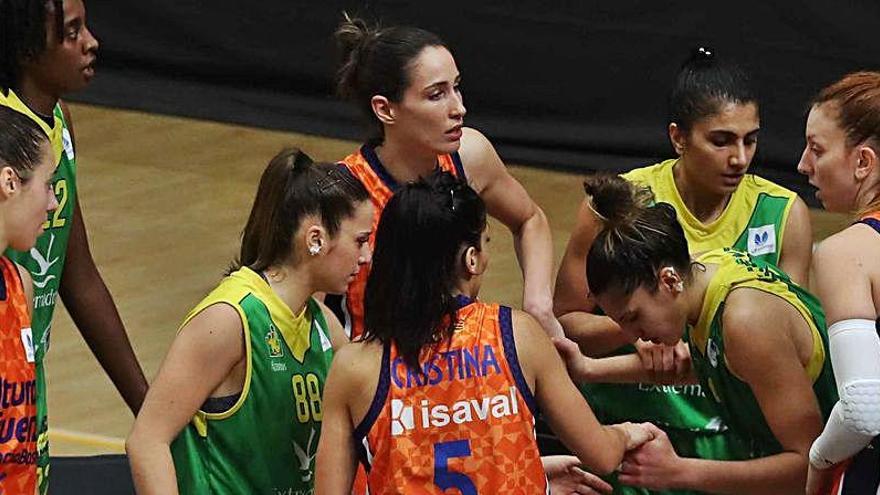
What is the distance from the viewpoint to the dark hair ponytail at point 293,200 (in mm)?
2904

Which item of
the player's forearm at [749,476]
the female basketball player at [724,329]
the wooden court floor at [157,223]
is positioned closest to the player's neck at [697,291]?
the female basketball player at [724,329]

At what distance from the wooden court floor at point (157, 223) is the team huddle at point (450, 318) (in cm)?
144

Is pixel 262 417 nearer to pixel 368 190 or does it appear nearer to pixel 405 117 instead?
pixel 368 190

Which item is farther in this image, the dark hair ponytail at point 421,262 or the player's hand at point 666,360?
the player's hand at point 666,360

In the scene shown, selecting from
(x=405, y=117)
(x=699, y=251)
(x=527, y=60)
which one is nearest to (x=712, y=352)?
(x=699, y=251)

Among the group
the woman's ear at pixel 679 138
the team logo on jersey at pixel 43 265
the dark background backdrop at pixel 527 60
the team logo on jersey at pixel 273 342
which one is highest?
the dark background backdrop at pixel 527 60

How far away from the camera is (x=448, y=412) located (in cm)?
257

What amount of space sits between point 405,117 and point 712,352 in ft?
2.86

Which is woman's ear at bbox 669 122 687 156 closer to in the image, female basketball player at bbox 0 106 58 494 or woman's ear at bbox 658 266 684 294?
woman's ear at bbox 658 266 684 294

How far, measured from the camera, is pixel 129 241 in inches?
247

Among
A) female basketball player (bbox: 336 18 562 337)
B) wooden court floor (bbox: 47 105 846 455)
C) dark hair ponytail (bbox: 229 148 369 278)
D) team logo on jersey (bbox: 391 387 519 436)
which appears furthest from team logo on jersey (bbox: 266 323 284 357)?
wooden court floor (bbox: 47 105 846 455)

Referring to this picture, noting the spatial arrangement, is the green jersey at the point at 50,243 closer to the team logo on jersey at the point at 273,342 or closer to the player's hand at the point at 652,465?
the team logo on jersey at the point at 273,342

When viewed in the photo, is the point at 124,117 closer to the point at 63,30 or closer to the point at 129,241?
the point at 129,241

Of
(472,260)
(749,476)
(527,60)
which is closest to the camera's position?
(472,260)
